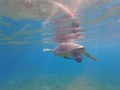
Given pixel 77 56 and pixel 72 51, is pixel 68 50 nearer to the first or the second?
pixel 72 51

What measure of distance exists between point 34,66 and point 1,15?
148 metres

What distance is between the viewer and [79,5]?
16250mm

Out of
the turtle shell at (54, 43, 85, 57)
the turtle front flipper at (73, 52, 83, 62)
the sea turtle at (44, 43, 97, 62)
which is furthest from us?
the turtle shell at (54, 43, 85, 57)

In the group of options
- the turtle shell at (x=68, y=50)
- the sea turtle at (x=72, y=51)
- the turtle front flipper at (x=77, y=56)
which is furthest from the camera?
the turtle shell at (x=68, y=50)

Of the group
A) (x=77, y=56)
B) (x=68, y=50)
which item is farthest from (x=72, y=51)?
(x=77, y=56)

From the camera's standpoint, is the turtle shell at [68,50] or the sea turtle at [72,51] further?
the turtle shell at [68,50]

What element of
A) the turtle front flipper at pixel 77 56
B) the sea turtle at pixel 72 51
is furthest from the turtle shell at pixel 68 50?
the turtle front flipper at pixel 77 56

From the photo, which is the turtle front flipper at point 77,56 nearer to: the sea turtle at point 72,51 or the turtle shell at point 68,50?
the sea turtle at point 72,51

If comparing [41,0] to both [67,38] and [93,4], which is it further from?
[67,38]

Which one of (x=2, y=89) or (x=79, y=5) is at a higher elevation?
(x=79, y=5)

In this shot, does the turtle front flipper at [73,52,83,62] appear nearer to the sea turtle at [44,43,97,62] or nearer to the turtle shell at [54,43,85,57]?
the sea turtle at [44,43,97,62]

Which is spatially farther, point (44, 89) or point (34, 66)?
point (34, 66)

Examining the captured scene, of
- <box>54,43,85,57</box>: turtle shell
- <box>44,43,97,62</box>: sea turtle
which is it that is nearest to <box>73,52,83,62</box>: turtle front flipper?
<box>44,43,97,62</box>: sea turtle

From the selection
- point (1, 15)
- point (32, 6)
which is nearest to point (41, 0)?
point (32, 6)
